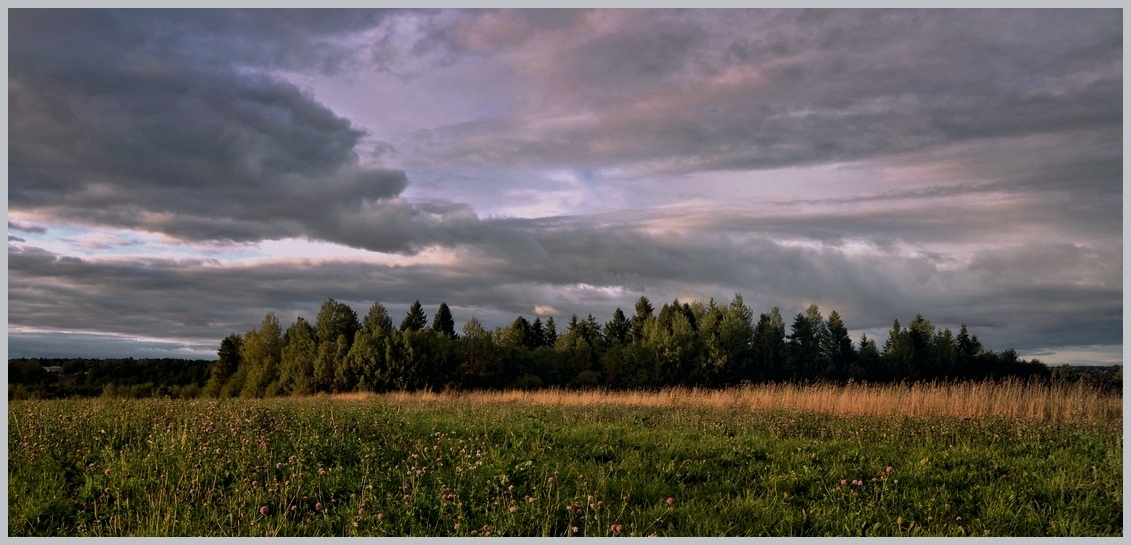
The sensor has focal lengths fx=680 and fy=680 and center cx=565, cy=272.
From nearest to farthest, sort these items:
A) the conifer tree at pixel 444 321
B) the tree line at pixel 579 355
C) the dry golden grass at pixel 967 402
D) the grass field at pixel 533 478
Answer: the grass field at pixel 533 478
the dry golden grass at pixel 967 402
the tree line at pixel 579 355
the conifer tree at pixel 444 321

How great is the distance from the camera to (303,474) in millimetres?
6980

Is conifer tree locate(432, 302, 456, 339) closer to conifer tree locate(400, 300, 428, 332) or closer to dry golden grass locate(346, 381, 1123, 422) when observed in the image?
conifer tree locate(400, 300, 428, 332)

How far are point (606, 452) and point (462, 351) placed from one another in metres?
37.3

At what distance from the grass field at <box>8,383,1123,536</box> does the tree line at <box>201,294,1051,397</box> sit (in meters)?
27.9

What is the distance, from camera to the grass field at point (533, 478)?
600cm

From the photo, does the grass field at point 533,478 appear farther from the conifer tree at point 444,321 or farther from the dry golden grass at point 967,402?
the conifer tree at point 444,321

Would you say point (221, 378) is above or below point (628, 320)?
below

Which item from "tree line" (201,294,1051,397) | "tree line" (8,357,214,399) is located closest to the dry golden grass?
"tree line" (201,294,1051,397)

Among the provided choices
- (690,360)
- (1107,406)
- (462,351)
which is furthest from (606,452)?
(690,360)

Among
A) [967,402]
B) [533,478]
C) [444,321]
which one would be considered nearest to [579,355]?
[444,321]

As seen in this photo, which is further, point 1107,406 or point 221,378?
point 221,378

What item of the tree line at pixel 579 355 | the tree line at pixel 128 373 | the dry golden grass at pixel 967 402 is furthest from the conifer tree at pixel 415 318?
the dry golden grass at pixel 967 402

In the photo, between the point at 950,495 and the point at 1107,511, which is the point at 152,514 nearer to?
the point at 950,495

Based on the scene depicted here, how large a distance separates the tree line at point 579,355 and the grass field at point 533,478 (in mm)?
27929
